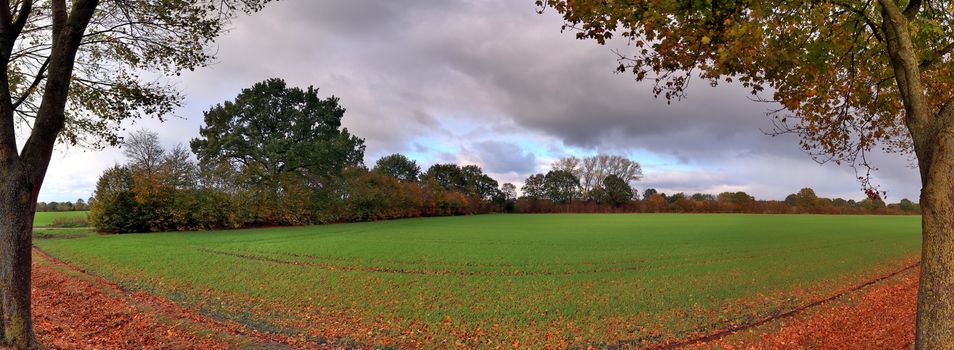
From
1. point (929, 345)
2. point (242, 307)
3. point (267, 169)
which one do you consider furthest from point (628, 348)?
point (267, 169)

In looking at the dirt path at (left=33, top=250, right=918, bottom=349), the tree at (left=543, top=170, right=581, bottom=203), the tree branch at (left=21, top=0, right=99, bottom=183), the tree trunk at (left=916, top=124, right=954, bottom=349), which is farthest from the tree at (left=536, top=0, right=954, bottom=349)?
the tree at (left=543, top=170, right=581, bottom=203)

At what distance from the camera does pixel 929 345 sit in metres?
5.63

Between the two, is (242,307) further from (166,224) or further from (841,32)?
(166,224)

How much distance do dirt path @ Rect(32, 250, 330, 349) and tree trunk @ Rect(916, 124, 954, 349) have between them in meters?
10.0

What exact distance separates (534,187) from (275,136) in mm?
93659

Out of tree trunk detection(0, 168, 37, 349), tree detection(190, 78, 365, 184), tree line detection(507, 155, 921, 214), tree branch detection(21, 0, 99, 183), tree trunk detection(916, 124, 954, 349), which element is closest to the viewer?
tree trunk detection(916, 124, 954, 349)

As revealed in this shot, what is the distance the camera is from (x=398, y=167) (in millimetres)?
114000

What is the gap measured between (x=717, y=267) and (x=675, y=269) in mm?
2117

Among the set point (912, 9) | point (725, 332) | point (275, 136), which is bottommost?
point (725, 332)

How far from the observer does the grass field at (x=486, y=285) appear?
32.7 feet

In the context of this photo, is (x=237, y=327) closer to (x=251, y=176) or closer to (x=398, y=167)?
(x=251, y=176)

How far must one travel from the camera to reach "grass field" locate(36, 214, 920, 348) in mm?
9953

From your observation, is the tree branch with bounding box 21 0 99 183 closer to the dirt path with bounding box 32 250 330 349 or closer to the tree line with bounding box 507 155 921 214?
the dirt path with bounding box 32 250 330 349

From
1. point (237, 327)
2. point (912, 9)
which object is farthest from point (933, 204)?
point (237, 327)
